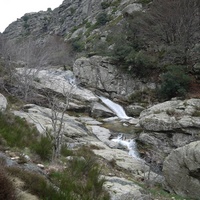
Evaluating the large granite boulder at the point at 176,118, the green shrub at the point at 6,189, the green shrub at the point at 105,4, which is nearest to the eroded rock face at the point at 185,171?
the large granite boulder at the point at 176,118

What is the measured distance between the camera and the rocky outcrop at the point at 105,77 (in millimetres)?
25703

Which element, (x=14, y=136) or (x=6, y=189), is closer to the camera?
(x=6, y=189)

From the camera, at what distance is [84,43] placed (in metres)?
46.8

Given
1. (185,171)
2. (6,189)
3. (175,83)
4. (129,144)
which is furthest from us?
(175,83)

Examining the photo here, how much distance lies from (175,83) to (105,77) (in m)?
8.94

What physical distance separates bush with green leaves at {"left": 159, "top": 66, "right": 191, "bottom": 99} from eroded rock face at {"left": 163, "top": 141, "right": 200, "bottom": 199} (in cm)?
1343

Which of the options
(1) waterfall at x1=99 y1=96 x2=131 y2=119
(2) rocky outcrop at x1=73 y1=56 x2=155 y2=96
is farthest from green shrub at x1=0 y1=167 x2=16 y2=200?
(2) rocky outcrop at x1=73 y1=56 x2=155 y2=96

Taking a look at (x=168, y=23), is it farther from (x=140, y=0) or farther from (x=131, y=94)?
(x=140, y=0)

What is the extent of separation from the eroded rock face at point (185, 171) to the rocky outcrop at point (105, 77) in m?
16.6

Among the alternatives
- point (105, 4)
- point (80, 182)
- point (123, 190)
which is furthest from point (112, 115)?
point (105, 4)

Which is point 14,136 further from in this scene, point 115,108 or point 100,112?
point 115,108

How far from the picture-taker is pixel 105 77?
90.7 ft

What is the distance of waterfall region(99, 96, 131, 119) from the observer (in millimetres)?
22295

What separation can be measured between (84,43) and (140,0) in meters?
12.7
